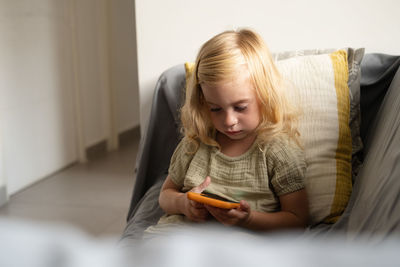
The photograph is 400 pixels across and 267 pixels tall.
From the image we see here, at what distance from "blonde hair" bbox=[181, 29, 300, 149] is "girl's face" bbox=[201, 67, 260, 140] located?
0.05ft

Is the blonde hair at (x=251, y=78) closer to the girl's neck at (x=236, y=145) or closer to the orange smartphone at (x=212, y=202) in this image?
the girl's neck at (x=236, y=145)

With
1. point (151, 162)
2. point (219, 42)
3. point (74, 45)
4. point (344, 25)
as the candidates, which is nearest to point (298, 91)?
point (219, 42)

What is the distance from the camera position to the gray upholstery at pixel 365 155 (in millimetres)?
718

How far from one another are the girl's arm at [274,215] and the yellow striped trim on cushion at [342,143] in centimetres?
9

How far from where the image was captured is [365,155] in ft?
4.08

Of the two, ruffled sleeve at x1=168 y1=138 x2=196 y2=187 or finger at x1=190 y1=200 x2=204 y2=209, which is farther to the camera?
ruffled sleeve at x1=168 y1=138 x2=196 y2=187

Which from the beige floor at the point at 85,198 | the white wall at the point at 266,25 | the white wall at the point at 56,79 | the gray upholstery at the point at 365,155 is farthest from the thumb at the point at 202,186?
the white wall at the point at 56,79

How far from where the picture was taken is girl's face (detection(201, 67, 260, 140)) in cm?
107

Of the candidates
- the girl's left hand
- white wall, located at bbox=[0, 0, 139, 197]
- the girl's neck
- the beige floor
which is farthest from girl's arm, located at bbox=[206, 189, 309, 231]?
white wall, located at bbox=[0, 0, 139, 197]

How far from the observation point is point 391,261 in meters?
0.20

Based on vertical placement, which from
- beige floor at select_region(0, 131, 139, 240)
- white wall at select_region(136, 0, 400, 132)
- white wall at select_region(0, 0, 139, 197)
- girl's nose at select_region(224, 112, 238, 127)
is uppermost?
white wall at select_region(136, 0, 400, 132)

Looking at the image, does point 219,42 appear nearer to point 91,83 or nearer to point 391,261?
point 391,261

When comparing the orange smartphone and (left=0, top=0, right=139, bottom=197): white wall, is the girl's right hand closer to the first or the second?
the orange smartphone

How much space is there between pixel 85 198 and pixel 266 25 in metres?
1.33
